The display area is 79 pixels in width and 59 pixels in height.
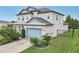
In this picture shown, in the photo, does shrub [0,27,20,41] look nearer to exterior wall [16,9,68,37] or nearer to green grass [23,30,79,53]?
exterior wall [16,9,68,37]

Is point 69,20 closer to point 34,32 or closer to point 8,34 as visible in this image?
point 34,32

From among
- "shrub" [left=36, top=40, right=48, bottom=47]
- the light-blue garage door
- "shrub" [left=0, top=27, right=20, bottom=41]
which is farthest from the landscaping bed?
"shrub" [left=36, top=40, right=48, bottom=47]

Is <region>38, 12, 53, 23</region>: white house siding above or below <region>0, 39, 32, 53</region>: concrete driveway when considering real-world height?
above

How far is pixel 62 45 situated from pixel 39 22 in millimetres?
372

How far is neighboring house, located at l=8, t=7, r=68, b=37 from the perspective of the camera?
1.83 metres

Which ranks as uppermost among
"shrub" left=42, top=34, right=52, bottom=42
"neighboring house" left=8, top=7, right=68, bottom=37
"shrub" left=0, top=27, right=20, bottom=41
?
"neighboring house" left=8, top=7, right=68, bottom=37

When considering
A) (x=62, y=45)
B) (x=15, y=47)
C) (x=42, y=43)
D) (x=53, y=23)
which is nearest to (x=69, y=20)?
(x=53, y=23)

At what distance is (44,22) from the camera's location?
1.83 meters

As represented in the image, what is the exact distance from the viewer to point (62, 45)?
6.00ft

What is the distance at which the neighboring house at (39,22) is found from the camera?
1826 mm

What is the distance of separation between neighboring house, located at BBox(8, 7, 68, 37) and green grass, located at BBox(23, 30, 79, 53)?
84 mm

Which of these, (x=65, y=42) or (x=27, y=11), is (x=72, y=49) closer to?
(x=65, y=42)
